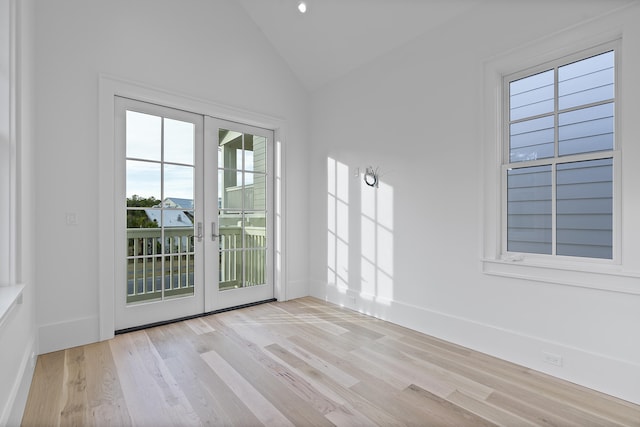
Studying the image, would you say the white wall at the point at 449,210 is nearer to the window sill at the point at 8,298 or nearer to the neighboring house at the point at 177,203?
the neighboring house at the point at 177,203

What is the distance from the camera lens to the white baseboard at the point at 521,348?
2123 mm

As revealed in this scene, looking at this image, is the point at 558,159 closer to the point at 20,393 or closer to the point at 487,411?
the point at 487,411

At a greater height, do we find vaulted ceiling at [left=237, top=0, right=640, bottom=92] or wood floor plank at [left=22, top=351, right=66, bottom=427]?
vaulted ceiling at [left=237, top=0, right=640, bottom=92]

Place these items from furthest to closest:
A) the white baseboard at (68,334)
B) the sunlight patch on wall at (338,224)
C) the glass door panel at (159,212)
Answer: the sunlight patch on wall at (338,224)
the glass door panel at (159,212)
the white baseboard at (68,334)

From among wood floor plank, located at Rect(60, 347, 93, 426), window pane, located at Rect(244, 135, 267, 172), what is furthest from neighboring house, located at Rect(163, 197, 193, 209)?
wood floor plank, located at Rect(60, 347, 93, 426)

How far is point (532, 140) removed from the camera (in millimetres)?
2652

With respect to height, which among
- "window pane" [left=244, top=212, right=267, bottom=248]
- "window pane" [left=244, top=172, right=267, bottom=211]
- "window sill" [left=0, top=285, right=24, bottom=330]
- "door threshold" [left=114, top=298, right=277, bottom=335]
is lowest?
"door threshold" [left=114, top=298, right=277, bottom=335]

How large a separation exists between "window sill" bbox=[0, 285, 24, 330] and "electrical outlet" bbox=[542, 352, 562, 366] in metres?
3.27

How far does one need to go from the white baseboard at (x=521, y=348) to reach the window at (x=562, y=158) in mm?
675

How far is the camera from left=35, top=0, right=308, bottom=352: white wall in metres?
2.76

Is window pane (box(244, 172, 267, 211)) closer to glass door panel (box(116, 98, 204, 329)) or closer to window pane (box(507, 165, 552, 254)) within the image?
glass door panel (box(116, 98, 204, 329))

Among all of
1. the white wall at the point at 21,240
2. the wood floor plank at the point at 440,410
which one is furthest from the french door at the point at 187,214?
the wood floor plank at the point at 440,410

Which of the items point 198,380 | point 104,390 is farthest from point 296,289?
point 104,390

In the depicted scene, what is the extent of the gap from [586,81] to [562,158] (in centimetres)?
55
